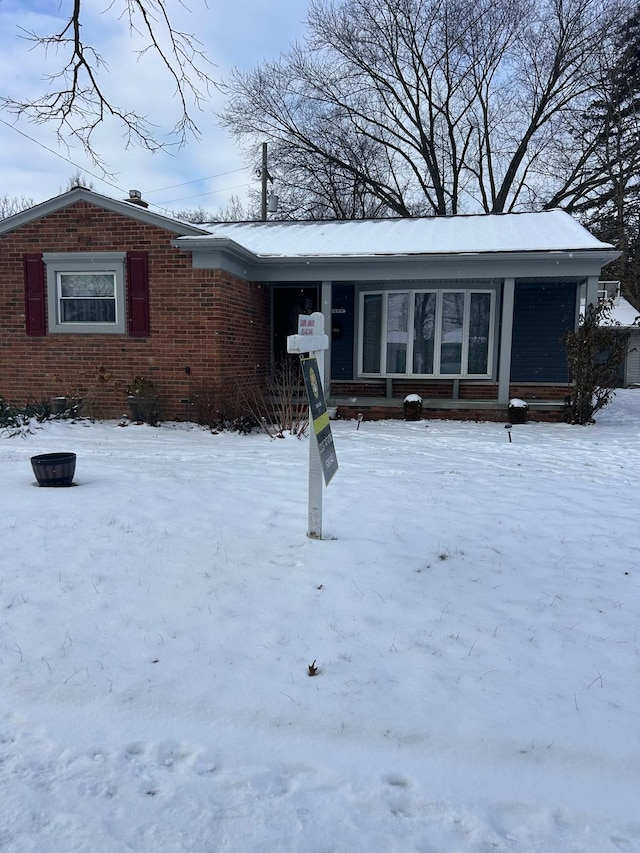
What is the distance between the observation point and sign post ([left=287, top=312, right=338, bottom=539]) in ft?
12.5

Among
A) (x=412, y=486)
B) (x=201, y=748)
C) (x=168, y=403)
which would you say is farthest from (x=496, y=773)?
(x=168, y=403)

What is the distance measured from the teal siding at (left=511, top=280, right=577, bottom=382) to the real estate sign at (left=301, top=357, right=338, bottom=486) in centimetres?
985

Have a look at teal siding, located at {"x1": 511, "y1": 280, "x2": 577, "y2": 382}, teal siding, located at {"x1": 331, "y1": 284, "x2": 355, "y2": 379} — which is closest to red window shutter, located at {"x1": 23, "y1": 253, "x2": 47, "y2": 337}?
teal siding, located at {"x1": 331, "y1": 284, "x2": 355, "y2": 379}

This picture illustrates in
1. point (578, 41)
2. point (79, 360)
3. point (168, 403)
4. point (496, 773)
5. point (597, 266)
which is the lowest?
point (496, 773)

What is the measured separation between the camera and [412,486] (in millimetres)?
5590

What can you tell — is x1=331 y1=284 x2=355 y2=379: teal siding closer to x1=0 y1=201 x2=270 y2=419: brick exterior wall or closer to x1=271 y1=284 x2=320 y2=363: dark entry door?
x1=271 y1=284 x2=320 y2=363: dark entry door

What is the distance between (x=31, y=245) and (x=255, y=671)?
31.8ft

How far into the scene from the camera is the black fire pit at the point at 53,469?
17.2ft

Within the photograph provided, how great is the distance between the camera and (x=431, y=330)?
11.2 meters

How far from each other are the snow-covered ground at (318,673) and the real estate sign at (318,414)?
1.84 feet

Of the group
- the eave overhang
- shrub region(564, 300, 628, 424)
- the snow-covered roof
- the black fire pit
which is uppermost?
the snow-covered roof

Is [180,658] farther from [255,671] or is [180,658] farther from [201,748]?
[201,748]

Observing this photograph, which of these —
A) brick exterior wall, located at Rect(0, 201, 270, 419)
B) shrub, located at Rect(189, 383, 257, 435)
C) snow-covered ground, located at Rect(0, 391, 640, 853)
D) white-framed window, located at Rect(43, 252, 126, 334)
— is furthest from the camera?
white-framed window, located at Rect(43, 252, 126, 334)

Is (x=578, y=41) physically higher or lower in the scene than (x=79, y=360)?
higher
